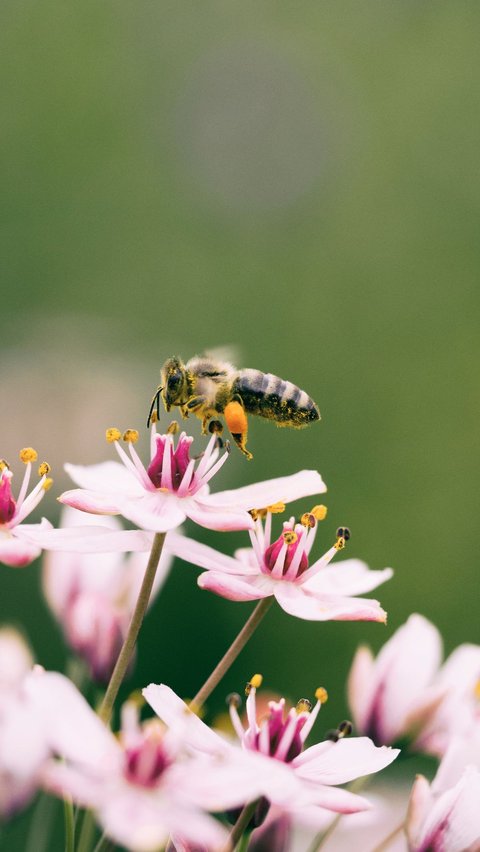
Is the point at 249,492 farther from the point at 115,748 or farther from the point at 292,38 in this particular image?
the point at 292,38

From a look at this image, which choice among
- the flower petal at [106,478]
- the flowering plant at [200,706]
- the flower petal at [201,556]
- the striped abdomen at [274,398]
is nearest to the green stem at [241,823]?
the flowering plant at [200,706]

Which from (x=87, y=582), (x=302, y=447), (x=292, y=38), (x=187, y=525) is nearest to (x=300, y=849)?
(x=87, y=582)

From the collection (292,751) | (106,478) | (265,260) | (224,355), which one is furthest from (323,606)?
(265,260)

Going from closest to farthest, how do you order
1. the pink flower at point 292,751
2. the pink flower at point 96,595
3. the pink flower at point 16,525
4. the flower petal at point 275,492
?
the pink flower at point 292,751
the pink flower at point 16,525
the flower petal at point 275,492
the pink flower at point 96,595

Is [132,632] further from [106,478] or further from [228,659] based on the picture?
[106,478]

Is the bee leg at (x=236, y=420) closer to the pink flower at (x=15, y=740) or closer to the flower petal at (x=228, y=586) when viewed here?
the flower petal at (x=228, y=586)

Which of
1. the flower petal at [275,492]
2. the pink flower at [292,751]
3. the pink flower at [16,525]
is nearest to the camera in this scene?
the pink flower at [292,751]

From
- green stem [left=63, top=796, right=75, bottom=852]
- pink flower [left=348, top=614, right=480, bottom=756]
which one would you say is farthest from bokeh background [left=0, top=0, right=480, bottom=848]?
green stem [left=63, top=796, right=75, bottom=852]

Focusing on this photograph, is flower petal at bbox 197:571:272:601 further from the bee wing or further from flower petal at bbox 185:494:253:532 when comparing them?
the bee wing

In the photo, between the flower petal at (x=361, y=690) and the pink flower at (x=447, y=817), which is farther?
the flower petal at (x=361, y=690)
